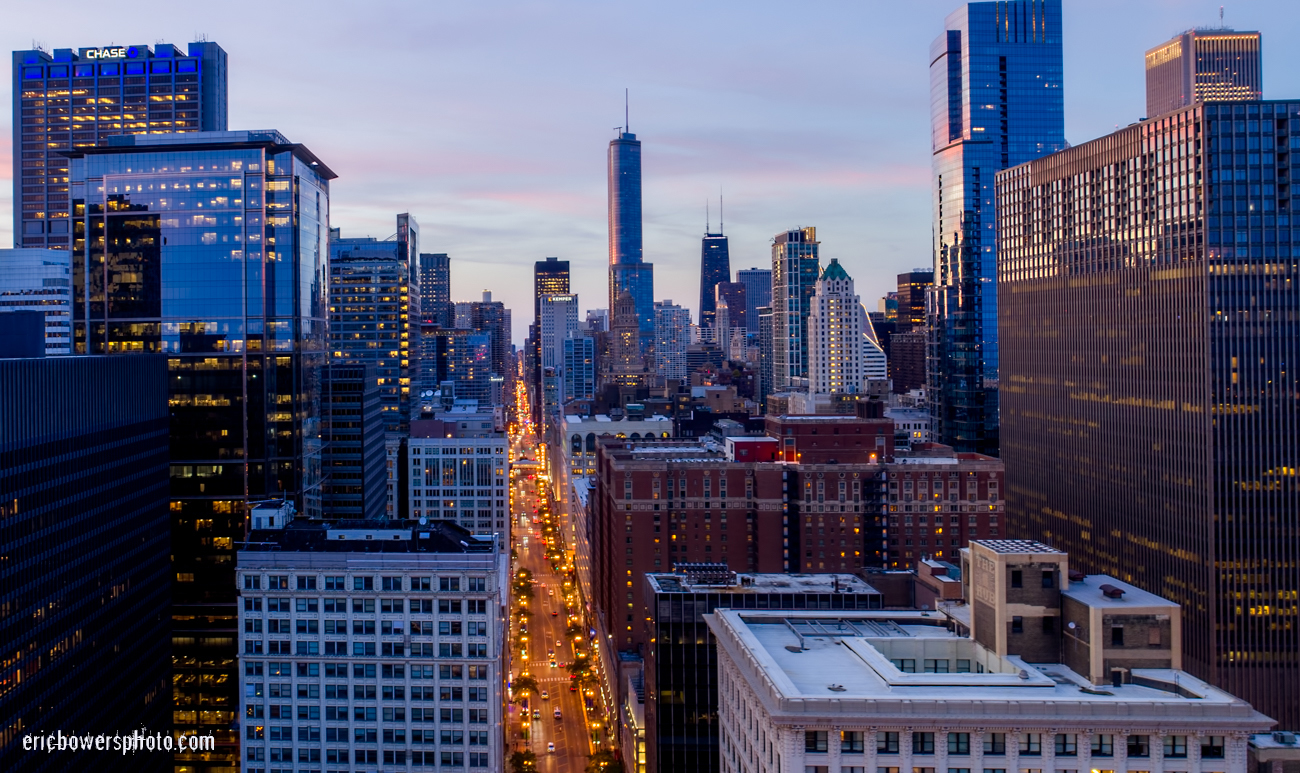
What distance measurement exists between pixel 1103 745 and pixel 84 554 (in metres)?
95.4

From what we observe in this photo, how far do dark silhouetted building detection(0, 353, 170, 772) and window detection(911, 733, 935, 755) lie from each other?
75301 mm

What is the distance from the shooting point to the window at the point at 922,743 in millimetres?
67625

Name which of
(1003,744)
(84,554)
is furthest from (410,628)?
(1003,744)

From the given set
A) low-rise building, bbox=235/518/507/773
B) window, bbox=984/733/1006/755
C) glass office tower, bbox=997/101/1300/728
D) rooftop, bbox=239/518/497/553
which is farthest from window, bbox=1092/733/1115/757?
Answer: glass office tower, bbox=997/101/1300/728

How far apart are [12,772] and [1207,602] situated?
145m

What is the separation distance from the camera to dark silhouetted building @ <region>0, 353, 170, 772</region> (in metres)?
101

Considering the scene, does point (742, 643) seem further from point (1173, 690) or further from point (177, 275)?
point (177, 275)

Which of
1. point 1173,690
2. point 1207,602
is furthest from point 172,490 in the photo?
point 1207,602

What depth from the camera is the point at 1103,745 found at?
221 feet

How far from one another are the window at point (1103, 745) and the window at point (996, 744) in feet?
17.0

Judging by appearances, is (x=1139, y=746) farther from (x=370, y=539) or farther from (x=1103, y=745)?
(x=370, y=539)

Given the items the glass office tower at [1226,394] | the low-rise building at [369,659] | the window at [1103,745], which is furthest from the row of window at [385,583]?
the glass office tower at [1226,394]

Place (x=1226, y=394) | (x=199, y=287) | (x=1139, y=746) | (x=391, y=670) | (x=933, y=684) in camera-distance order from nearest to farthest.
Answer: (x=1139, y=746) < (x=933, y=684) < (x=391, y=670) < (x=199, y=287) < (x=1226, y=394)

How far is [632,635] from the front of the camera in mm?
186375
